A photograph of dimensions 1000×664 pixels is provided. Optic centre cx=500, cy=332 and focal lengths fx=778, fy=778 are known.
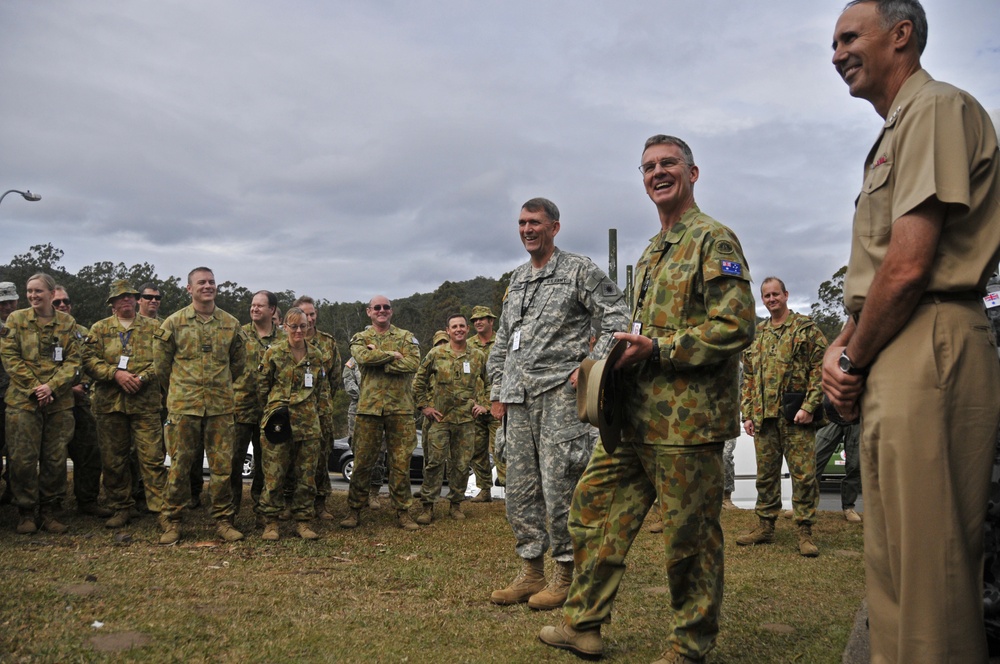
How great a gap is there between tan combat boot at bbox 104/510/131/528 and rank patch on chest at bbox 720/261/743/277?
6.97m

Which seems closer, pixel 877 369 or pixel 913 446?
pixel 913 446

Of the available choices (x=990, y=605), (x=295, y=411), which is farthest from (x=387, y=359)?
(x=990, y=605)

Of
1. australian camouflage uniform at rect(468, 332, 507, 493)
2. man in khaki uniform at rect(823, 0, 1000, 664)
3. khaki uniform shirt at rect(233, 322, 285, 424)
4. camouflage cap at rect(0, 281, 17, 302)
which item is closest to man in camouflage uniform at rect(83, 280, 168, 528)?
khaki uniform shirt at rect(233, 322, 285, 424)

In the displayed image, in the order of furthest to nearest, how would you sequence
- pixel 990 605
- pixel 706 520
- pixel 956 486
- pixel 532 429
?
1. pixel 532 429
2. pixel 706 520
3. pixel 990 605
4. pixel 956 486

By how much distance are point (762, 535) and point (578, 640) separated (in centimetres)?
436

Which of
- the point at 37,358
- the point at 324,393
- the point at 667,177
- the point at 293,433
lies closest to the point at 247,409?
the point at 324,393

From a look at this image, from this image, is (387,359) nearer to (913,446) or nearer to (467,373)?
(467,373)

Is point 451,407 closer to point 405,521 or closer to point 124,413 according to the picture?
point 405,521

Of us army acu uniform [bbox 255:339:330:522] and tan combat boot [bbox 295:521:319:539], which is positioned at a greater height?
us army acu uniform [bbox 255:339:330:522]

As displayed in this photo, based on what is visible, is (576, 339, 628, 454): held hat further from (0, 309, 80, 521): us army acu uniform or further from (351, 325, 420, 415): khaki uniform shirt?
(0, 309, 80, 521): us army acu uniform

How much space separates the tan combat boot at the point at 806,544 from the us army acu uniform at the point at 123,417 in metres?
6.32

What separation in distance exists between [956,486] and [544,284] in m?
3.31

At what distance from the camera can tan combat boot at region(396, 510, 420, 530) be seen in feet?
28.2

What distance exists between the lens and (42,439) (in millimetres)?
7777
